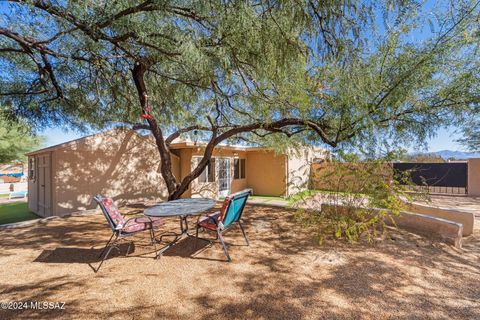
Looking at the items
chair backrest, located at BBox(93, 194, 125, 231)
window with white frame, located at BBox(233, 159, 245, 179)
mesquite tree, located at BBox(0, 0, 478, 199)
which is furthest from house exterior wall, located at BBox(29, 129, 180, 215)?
chair backrest, located at BBox(93, 194, 125, 231)

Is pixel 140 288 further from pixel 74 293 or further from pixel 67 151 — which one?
pixel 67 151

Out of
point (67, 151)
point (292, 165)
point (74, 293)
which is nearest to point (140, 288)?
point (74, 293)

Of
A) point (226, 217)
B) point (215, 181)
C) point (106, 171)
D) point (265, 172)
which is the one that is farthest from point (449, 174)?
point (106, 171)

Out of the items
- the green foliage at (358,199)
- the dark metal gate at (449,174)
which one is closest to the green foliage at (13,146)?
the green foliage at (358,199)

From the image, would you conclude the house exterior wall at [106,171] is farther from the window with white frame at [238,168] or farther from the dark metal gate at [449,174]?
the dark metal gate at [449,174]

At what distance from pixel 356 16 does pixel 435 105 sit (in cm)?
260

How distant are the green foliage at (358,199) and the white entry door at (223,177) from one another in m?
6.60

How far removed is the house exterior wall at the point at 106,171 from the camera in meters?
7.23

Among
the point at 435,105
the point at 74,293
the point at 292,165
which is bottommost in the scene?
the point at 74,293

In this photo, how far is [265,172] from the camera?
40.4 feet

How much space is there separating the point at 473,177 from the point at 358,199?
401 inches

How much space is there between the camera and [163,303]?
7.95 ft

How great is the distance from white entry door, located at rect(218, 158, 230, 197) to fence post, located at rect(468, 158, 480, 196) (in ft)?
36.9

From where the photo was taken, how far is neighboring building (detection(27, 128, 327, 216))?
23.8 feet
